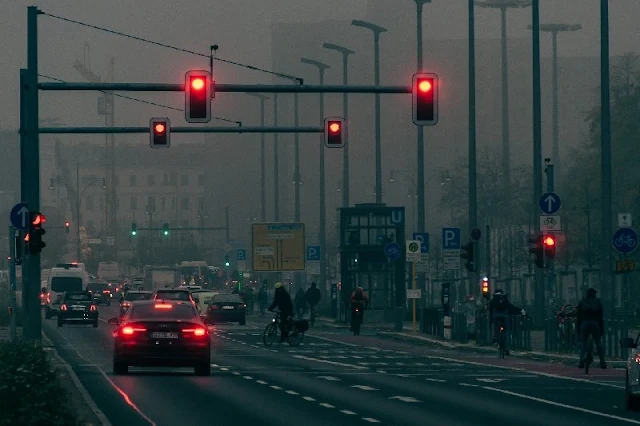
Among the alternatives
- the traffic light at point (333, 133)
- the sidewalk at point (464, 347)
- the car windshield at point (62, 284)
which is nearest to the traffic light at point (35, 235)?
the traffic light at point (333, 133)

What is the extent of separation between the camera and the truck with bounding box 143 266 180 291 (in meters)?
126

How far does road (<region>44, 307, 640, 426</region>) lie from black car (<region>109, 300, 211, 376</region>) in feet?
1.46

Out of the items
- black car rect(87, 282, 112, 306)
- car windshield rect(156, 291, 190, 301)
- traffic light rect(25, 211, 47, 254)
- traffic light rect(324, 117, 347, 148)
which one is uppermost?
traffic light rect(324, 117, 347, 148)

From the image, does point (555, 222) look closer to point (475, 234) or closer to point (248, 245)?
point (475, 234)

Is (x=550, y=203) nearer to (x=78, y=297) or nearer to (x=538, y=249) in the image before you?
(x=538, y=249)

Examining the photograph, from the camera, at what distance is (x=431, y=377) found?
35.9 metres

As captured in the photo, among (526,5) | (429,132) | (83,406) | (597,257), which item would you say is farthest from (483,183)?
(83,406)

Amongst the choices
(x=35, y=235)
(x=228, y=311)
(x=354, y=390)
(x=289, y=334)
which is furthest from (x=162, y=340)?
(x=228, y=311)

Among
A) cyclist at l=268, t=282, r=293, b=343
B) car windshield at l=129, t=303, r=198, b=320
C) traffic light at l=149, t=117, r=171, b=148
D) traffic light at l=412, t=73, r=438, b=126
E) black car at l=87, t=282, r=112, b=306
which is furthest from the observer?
black car at l=87, t=282, r=112, b=306

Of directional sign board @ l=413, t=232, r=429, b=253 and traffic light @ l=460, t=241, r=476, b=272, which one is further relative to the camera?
directional sign board @ l=413, t=232, r=429, b=253

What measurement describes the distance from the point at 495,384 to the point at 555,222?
1455 cm

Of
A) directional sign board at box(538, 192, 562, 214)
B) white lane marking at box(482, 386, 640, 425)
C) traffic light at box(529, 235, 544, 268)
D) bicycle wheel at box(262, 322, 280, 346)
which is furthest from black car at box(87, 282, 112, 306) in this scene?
white lane marking at box(482, 386, 640, 425)

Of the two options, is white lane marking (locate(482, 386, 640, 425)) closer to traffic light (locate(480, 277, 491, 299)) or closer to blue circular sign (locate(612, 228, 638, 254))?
blue circular sign (locate(612, 228, 638, 254))

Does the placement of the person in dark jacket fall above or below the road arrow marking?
above
